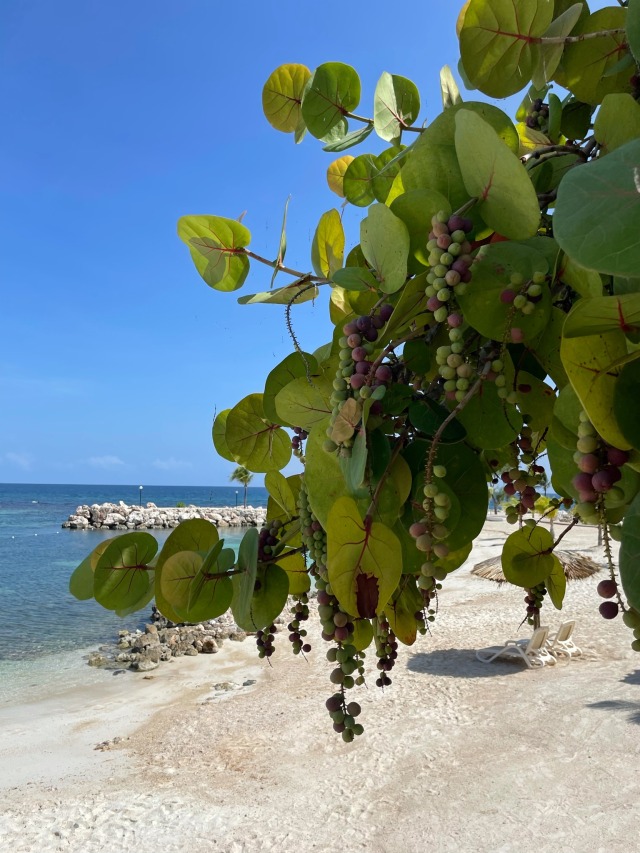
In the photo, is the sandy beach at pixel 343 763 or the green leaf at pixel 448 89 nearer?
the green leaf at pixel 448 89

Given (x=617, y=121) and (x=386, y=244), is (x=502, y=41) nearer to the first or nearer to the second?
(x=617, y=121)

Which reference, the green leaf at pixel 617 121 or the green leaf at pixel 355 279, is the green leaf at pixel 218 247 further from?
the green leaf at pixel 617 121

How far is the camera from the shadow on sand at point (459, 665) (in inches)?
353

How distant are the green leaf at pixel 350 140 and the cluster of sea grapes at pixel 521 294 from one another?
45 cm

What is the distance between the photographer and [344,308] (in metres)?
0.71

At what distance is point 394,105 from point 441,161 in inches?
14.6

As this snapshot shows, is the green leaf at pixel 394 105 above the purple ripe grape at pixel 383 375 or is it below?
above

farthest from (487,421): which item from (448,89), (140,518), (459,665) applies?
(140,518)

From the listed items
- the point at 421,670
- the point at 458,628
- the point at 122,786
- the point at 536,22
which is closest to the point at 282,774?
the point at 122,786

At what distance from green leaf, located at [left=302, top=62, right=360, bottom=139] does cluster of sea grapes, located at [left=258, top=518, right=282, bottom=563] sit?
1.69ft

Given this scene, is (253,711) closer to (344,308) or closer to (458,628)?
(458,628)

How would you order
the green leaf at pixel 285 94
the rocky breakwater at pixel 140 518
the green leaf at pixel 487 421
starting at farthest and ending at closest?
1. the rocky breakwater at pixel 140 518
2. the green leaf at pixel 285 94
3. the green leaf at pixel 487 421

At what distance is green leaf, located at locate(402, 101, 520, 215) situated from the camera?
46 cm

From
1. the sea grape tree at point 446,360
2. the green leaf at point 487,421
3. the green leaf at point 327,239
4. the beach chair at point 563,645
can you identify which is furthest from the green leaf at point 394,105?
the beach chair at point 563,645
